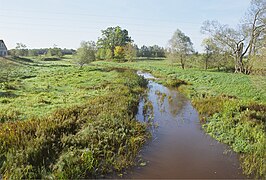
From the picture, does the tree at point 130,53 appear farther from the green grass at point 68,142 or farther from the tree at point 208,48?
the green grass at point 68,142

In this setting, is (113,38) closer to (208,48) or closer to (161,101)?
(208,48)

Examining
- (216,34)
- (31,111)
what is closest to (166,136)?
(31,111)

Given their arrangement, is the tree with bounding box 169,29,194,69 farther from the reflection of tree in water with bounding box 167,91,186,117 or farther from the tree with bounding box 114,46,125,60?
the tree with bounding box 114,46,125,60

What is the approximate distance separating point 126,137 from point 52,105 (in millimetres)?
6008

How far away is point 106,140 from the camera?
7.86 metres

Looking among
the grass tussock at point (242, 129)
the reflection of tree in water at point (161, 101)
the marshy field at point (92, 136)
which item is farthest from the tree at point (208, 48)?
the grass tussock at point (242, 129)

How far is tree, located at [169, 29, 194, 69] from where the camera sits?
39.9 m

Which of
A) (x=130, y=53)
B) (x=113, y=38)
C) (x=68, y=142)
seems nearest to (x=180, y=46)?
(x=130, y=53)

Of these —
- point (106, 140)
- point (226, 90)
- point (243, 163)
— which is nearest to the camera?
point (243, 163)

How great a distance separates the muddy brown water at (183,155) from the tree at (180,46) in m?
Answer: 29.7

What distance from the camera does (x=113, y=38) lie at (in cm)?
8012

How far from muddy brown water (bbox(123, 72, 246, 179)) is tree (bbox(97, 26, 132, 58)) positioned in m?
68.1

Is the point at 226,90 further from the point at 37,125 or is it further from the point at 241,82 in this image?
the point at 37,125

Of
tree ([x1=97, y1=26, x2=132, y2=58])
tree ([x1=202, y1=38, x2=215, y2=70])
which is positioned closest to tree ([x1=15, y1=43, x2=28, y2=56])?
tree ([x1=97, y1=26, x2=132, y2=58])
